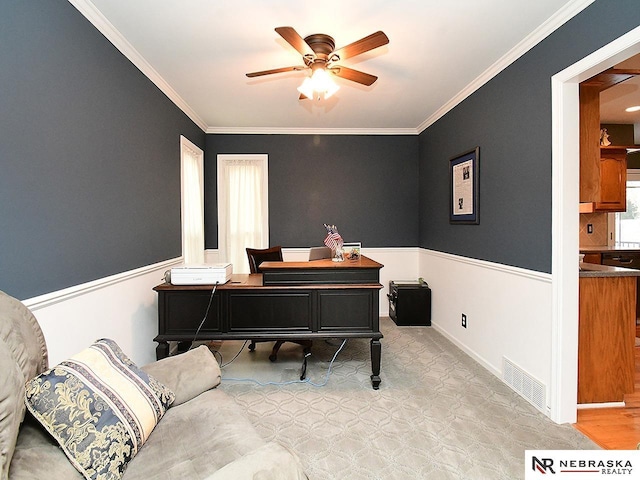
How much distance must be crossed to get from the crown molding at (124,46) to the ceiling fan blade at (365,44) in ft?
5.04

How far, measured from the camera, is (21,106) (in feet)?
5.37

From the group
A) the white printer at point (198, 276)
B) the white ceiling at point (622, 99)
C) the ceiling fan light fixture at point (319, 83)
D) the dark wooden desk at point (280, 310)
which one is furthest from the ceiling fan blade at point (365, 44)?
A: the white ceiling at point (622, 99)

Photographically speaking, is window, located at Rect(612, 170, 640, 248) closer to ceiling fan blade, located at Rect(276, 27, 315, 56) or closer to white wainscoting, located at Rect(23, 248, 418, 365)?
ceiling fan blade, located at Rect(276, 27, 315, 56)

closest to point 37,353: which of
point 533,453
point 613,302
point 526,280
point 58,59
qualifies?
point 58,59

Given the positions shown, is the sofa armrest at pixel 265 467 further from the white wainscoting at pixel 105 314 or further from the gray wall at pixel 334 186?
the gray wall at pixel 334 186

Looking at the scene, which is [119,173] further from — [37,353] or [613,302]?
[613,302]

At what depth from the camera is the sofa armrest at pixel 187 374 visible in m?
1.61

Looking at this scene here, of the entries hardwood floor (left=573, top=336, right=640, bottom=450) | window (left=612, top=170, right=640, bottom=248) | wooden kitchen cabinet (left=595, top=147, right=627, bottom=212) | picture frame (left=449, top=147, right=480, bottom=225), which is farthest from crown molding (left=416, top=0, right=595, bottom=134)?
window (left=612, top=170, right=640, bottom=248)

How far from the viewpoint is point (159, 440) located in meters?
1.30

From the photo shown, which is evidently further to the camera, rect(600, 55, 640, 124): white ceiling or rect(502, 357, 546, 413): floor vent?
rect(600, 55, 640, 124): white ceiling

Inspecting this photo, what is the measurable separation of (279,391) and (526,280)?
6.79ft

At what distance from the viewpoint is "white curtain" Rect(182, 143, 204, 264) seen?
408 centimetres

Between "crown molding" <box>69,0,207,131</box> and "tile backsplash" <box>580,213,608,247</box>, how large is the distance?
5.45 m

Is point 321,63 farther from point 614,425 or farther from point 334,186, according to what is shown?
point 614,425
